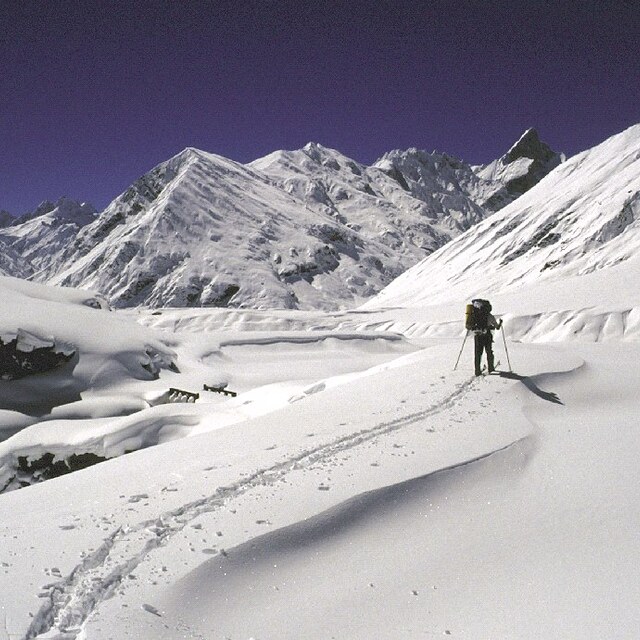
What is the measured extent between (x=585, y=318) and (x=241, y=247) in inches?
6004

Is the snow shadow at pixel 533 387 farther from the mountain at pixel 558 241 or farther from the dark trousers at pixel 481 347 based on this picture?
the mountain at pixel 558 241

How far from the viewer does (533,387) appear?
1194 cm

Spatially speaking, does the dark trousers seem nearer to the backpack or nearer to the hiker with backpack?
the hiker with backpack

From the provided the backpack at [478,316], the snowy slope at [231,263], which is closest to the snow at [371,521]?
the backpack at [478,316]

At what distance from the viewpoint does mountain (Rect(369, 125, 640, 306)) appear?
6906cm

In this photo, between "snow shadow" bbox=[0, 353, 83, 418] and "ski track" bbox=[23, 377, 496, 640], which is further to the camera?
"snow shadow" bbox=[0, 353, 83, 418]

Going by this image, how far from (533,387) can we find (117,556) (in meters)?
9.91

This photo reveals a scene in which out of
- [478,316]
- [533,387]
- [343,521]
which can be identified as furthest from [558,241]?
[343,521]

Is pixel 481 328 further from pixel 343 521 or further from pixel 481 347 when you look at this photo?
pixel 343 521

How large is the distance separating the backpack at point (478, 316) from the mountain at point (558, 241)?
35.9 meters

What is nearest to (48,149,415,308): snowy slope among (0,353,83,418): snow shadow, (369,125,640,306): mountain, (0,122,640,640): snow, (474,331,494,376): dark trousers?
(369,125,640,306): mountain

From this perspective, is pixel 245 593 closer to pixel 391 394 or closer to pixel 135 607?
pixel 135 607

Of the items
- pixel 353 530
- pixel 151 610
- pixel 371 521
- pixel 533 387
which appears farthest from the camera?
pixel 533 387

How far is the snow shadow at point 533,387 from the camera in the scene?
11.4 m
